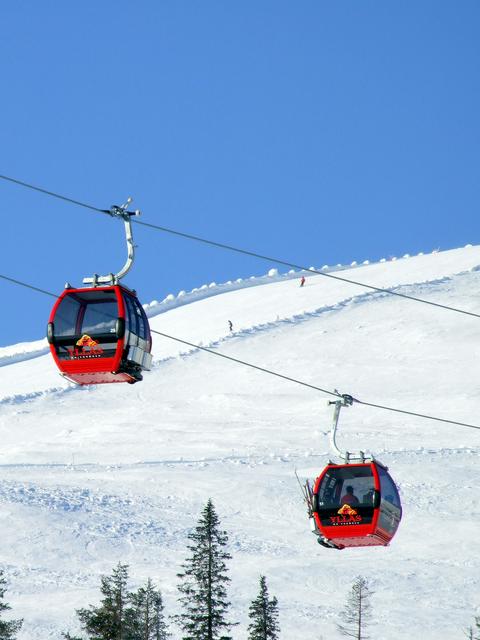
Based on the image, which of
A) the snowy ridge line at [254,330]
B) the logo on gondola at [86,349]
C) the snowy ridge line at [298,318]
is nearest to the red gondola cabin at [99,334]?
the logo on gondola at [86,349]

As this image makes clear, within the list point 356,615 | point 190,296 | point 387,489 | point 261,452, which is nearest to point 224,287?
point 190,296

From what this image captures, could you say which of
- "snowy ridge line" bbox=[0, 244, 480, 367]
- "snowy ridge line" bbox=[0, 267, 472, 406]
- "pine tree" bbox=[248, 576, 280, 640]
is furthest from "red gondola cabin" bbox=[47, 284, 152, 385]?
"snowy ridge line" bbox=[0, 244, 480, 367]

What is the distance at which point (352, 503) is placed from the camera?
22.7 m

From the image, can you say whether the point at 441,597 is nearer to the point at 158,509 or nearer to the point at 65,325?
the point at 158,509

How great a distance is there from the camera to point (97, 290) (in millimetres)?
20984

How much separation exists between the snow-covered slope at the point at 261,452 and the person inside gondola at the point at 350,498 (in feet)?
64.6

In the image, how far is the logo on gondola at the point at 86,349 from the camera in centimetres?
2108

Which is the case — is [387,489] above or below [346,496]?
above

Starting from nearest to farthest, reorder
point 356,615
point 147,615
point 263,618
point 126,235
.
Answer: point 126,235 < point 263,618 < point 147,615 < point 356,615

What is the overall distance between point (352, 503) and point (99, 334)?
→ 15.6ft

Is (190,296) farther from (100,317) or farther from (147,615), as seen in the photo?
(100,317)

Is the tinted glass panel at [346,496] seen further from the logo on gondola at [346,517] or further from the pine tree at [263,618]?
the pine tree at [263,618]

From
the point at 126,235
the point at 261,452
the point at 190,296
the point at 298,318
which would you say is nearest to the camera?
the point at 126,235

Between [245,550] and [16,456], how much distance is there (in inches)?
695
